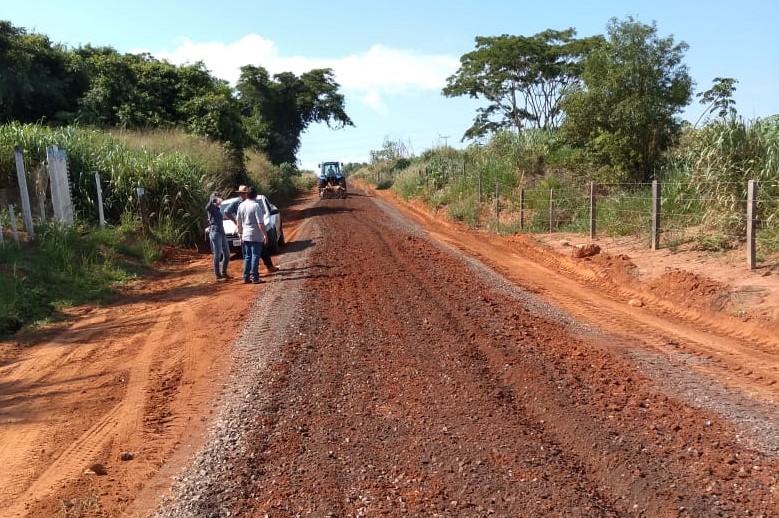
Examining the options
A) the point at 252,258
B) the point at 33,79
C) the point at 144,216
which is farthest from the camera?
the point at 33,79

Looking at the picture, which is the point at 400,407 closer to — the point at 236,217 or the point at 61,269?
the point at 236,217

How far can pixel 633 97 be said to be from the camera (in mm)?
15828

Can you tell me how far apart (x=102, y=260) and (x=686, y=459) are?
38.4 ft

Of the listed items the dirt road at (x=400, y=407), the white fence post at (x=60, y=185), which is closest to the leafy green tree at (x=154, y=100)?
the white fence post at (x=60, y=185)

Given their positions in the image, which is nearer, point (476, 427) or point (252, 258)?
point (476, 427)

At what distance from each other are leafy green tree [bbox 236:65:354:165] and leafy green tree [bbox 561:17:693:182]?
122 feet

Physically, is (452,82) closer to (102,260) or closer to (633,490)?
(102,260)

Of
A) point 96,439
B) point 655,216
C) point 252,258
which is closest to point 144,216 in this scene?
point 252,258

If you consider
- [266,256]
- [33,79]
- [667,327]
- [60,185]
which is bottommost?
[667,327]

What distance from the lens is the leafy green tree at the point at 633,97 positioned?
1578 cm

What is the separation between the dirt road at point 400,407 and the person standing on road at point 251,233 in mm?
1728

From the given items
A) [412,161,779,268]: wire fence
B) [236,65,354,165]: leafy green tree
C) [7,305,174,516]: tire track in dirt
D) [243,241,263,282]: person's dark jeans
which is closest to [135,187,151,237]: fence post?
[243,241,263,282]: person's dark jeans

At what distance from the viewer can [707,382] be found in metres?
5.80

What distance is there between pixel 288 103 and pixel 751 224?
173ft
